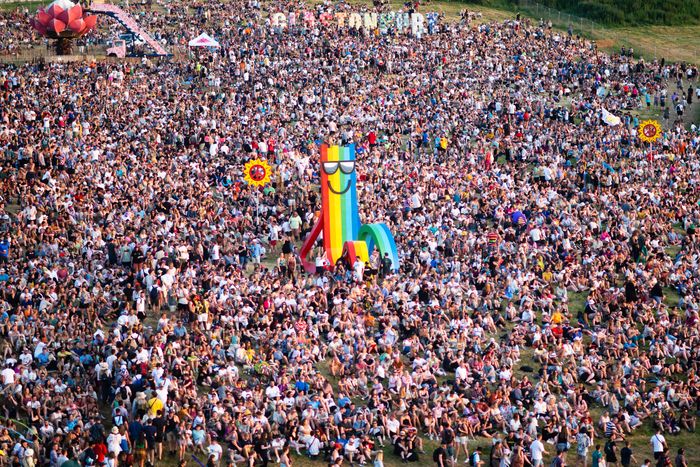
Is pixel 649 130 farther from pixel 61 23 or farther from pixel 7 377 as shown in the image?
pixel 7 377

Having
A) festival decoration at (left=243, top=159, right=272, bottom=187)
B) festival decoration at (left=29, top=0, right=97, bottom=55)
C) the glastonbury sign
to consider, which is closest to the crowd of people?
festival decoration at (left=243, top=159, right=272, bottom=187)

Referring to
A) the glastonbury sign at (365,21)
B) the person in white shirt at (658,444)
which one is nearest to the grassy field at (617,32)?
the glastonbury sign at (365,21)

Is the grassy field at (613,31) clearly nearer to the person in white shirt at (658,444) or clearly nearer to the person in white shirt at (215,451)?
the person in white shirt at (658,444)

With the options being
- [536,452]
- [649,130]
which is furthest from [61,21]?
[536,452]

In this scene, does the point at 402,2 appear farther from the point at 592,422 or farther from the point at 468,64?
the point at 592,422

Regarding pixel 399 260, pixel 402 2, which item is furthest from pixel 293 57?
pixel 399 260
